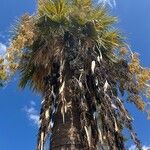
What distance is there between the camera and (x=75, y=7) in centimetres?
1177

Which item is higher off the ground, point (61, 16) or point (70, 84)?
point (61, 16)

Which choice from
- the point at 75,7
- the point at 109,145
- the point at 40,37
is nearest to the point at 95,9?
the point at 75,7

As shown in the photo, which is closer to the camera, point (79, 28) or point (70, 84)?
point (70, 84)

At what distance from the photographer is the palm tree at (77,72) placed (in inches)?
399

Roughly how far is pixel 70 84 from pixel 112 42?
182 centimetres

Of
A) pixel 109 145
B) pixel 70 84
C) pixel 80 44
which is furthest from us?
pixel 80 44

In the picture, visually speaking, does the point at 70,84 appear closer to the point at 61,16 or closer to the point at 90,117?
the point at 90,117

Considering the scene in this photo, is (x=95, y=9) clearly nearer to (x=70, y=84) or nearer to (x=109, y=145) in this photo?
(x=70, y=84)

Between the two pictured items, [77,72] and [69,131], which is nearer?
[69,131]

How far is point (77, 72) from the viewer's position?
10.8m

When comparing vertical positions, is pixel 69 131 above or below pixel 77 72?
below

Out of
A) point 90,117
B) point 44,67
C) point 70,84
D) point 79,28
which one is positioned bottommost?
point 90,117

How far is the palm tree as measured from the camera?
1013cm

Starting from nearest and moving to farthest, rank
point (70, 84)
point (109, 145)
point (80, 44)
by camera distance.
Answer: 1. point (109, 145)
2. point (70, 84)
3. point (80, 44)
